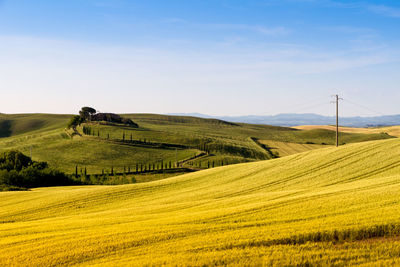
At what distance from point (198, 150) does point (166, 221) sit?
99920 millimetres

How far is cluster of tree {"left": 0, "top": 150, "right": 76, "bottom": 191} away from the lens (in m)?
65.6

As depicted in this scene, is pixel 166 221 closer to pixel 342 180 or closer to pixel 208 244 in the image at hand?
pixel 208 244

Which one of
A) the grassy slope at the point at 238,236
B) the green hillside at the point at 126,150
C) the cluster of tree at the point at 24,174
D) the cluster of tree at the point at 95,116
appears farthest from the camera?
the cluster of tree at the point at 95,116

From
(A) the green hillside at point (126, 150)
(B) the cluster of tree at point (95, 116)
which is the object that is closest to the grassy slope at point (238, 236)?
(A) the green hillside at point (126, 150)

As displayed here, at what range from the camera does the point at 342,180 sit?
34531 mm

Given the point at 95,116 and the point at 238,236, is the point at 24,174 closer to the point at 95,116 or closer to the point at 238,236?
the point at 238,236

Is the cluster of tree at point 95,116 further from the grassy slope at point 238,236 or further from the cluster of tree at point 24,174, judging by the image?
the grassy slope at point 238,236

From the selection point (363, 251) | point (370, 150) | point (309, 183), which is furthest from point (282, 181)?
point (363, 251)

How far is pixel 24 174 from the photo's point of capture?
226 ft

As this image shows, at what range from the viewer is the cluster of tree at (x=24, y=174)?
65.6m

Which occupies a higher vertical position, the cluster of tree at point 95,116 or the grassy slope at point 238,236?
the cluster of tree at point 95,116

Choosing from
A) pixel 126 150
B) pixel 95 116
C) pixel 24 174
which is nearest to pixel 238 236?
pixel 24 174

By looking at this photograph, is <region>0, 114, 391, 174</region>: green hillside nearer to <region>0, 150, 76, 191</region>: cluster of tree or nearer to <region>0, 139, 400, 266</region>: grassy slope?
<region>0, 150, 76, 191</region>: cluster of tree

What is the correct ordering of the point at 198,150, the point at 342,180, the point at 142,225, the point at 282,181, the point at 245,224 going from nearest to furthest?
the point at 245,224 → the point at 142,225 → the point at 342,180 → the point at 282,181 → the point at 198,150
